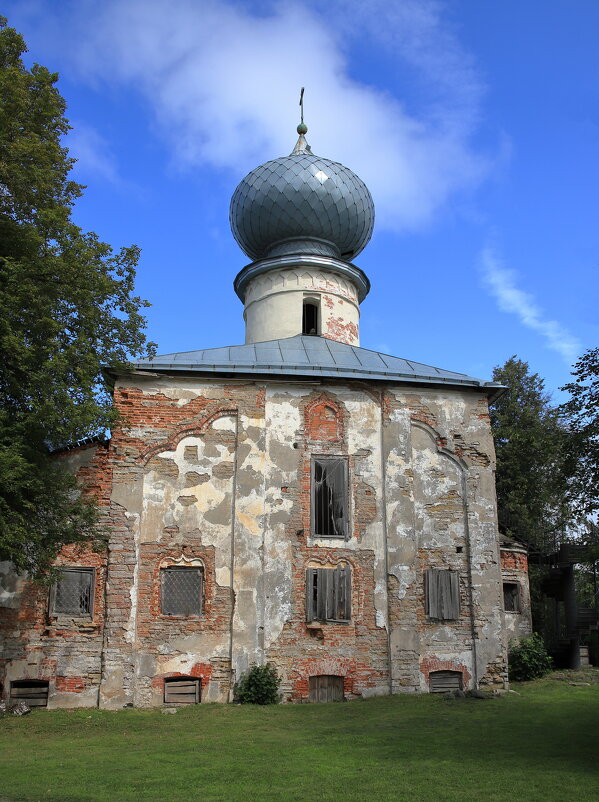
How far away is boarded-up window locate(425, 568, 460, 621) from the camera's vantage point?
571 inches

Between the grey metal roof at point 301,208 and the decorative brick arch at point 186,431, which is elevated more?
the grey metal roof at point 301,208

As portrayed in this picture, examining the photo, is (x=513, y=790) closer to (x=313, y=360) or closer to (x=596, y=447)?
(x=596, y=447)

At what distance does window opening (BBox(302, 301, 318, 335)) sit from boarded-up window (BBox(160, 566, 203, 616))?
24.0 feet

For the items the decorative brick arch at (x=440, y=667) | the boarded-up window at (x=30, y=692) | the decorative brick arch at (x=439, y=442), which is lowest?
the boarded-up window at (x=30, y=692)

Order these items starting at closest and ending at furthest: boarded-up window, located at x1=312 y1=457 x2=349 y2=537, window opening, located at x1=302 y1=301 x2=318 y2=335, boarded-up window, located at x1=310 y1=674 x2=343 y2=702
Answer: boarded-up window, located at x1=310 y1=674 x2=343 y2=702, boarded-up window, located at x1=312 y1=457 x2=349 y2=537, window opening, located at x1=302 y1=301 x2=318 y2=335

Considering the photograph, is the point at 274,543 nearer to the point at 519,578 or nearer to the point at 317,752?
the point at 317,752

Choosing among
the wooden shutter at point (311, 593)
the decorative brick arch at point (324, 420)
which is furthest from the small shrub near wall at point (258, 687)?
the decorative brick arch at point (324, 420)

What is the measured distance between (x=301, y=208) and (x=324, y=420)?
6.60 m

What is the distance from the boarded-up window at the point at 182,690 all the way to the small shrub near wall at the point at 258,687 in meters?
0.70

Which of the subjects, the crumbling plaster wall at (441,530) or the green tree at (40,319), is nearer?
the green tree at (40,319)

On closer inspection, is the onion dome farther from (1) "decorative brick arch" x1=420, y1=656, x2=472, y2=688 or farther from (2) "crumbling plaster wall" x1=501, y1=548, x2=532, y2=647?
(1) "decorative brick arch" x1=420, y1=656, x2=472, y2=688

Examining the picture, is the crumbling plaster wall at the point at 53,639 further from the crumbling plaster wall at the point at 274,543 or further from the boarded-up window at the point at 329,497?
the boarded-up window at the point at 329,497

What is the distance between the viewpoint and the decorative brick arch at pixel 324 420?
15.1 m

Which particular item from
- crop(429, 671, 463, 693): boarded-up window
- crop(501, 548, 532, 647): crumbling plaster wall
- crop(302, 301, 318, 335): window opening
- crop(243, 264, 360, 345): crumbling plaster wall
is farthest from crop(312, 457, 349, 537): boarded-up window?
crop(501, 548, 532, 647): crumbling plaster wall
